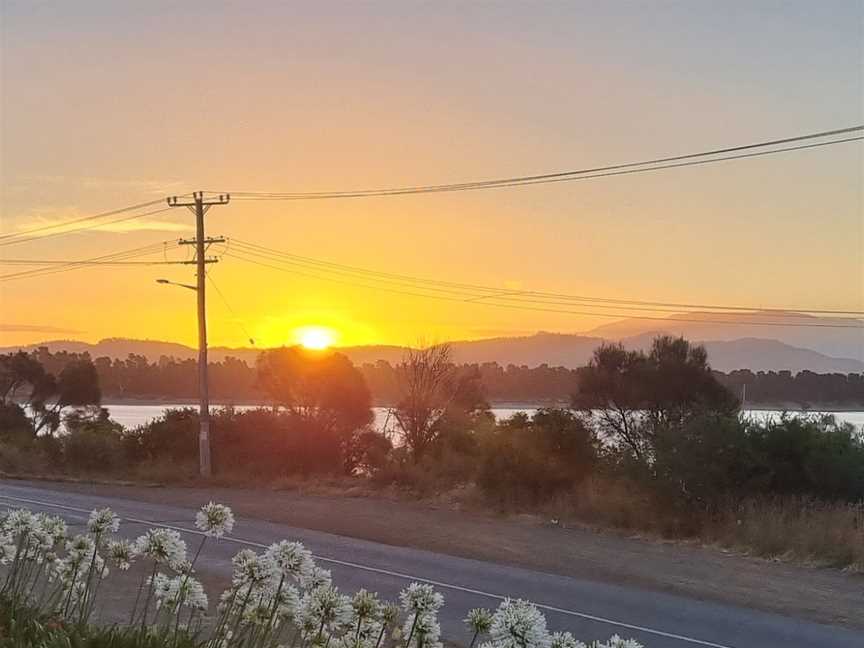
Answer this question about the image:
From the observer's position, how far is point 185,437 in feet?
126

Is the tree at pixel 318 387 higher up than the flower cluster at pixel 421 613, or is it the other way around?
the tree at pixel 318 387

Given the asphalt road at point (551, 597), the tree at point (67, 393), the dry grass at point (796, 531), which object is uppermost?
the tree at point (67, 393)

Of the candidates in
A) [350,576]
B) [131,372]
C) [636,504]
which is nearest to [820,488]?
[636,504]

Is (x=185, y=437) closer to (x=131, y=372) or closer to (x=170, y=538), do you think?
(x=170, y=538)

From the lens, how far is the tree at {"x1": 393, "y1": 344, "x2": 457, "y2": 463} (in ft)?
109

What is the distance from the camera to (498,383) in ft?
160

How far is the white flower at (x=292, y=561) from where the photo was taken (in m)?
4.43

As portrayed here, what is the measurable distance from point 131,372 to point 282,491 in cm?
5148

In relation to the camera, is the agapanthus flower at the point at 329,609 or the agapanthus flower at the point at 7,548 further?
the agapanthus flower at the point at 7,548

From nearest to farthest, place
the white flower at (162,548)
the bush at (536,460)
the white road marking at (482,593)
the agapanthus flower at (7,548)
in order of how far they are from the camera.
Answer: the white flower at (162,548)
the agapanthus flower at (7,548)
the white road marking at (482,593)
the bush at (536,460)

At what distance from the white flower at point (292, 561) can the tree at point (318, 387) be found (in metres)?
31.5

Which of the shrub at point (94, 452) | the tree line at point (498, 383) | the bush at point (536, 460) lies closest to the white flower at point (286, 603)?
the bush at point (536, 460)

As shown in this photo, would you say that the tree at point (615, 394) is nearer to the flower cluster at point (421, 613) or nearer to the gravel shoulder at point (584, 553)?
the gravel shoulder at point (584, 553)

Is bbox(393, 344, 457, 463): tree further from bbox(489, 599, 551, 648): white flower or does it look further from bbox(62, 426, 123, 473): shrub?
bbox(489, 599, 551, 648): white flower
